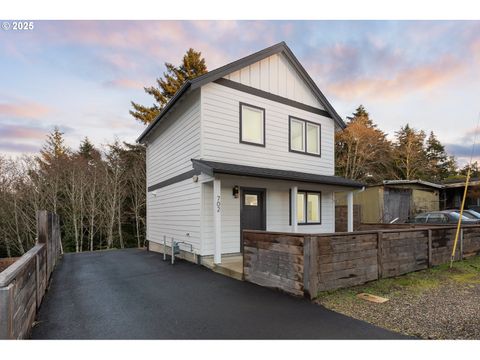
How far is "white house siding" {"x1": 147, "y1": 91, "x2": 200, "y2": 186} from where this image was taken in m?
8.28

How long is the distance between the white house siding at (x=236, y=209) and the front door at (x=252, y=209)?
16cm

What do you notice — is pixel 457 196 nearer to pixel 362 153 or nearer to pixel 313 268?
pixel 362 153

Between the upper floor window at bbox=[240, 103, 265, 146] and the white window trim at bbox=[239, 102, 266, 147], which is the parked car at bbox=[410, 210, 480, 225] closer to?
the white window trim at bbox=[239, 102, 266, 147]

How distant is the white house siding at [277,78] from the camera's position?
29.3 feet

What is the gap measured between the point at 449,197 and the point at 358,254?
22865 mm

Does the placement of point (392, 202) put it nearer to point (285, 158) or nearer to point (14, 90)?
point (285, 158)

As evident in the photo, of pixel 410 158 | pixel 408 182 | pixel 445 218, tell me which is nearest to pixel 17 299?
pixel 445 218

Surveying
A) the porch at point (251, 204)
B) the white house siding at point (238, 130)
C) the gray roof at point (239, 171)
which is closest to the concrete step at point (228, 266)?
the porch at point (251, 204)

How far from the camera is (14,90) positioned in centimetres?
1110

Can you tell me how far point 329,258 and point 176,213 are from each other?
240 inches

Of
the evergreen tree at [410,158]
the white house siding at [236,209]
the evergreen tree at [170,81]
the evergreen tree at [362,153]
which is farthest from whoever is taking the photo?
the evergreen tree at [410,158]

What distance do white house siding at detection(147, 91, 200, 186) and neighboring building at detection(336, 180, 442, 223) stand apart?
11.7 meters

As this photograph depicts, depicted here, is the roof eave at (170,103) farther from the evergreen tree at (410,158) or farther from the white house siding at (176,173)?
the evergreen tree at (410,158)

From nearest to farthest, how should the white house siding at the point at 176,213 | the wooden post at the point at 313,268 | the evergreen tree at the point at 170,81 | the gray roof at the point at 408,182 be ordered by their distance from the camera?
the wooden post at the point at 313,268 → the white house siding at the point at 176,213 → the gray roof at the point at 408,182 → the evergreen tree at the point at 170,81
